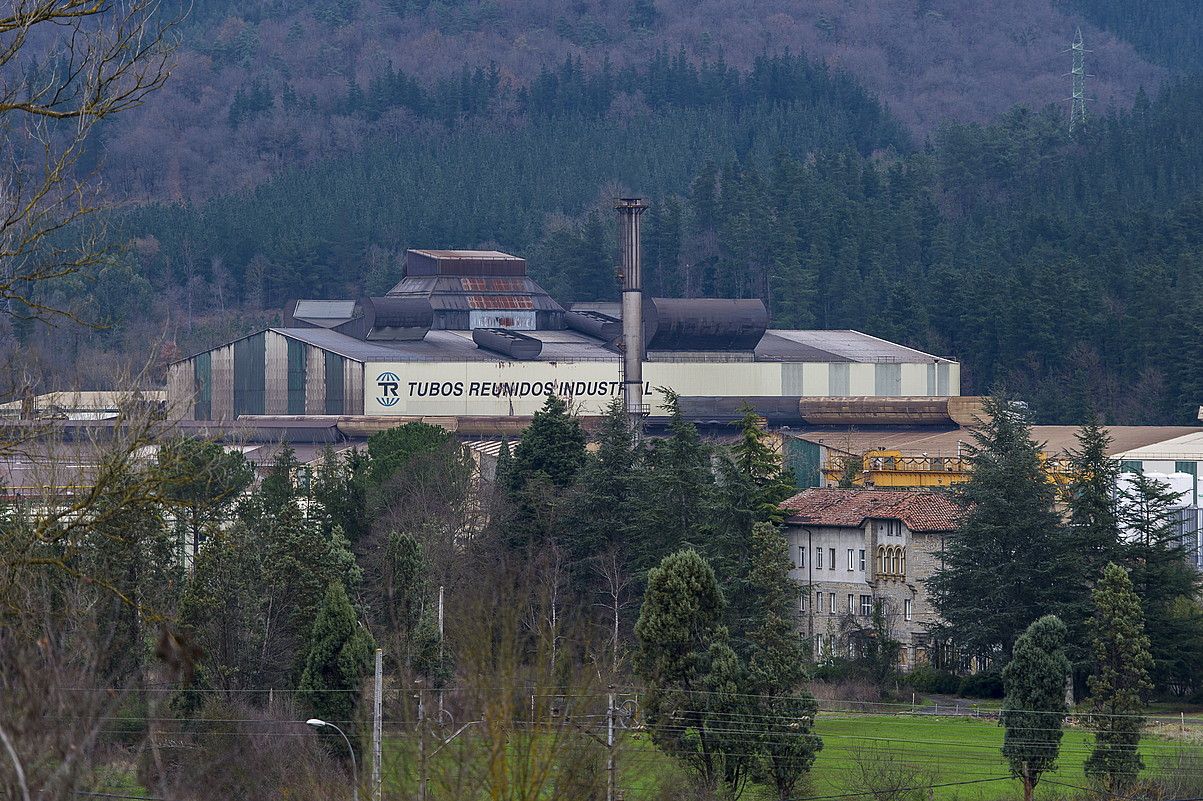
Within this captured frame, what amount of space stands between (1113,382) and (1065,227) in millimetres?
29190

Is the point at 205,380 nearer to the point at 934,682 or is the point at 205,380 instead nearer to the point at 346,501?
the point at 346,501

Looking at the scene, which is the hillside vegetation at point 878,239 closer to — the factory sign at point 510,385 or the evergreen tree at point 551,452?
the factory sign at point 510,385

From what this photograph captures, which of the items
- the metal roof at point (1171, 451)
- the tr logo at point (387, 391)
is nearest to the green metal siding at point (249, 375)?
the tr logo at point (387, 391)

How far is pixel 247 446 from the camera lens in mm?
80688

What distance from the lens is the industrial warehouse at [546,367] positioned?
8412 cm

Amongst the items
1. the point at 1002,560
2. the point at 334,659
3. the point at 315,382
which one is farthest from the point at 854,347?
the point at 334,659

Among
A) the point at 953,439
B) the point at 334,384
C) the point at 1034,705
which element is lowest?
the point at 1034,705

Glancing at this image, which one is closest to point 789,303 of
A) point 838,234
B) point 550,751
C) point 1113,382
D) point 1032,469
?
point 838,234

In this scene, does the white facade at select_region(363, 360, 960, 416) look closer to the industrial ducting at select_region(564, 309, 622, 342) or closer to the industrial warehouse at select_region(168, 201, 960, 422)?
the industrial warehouse at select_region(168, 201, 960, 422)

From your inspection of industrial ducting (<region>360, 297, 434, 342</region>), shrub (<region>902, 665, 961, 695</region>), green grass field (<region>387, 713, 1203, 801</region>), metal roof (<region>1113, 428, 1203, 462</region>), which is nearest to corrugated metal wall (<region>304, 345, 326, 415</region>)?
industrial ducting (<region>360, 297, 434, 342</region>)

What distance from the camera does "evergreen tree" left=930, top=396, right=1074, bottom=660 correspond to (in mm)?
52094

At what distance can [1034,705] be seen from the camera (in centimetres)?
3950

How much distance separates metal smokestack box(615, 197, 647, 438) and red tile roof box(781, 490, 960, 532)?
22849mm

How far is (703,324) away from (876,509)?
31713 mm
